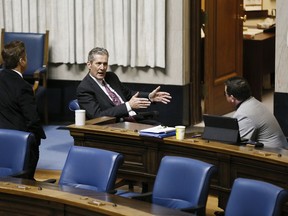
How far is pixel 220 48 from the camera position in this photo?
1028cm

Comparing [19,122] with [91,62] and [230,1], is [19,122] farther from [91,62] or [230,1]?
[230,1]

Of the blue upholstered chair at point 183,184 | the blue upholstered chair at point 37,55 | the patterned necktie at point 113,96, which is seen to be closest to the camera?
the blue upholstered chair at point 183,184

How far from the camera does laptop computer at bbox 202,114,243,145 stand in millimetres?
5910

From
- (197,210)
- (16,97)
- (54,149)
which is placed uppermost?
(16,97)

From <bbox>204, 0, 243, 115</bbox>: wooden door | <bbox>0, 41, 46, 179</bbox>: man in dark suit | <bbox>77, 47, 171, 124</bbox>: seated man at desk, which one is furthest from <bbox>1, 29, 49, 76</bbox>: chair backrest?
<bbox>0, 41, 46, 179</bbox>: man in dark suit

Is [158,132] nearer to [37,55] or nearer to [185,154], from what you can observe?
[185,154]

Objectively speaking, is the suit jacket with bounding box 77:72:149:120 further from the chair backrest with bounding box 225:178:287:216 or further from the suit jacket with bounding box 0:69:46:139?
the chair backrest with bounding box 225:178:287:216

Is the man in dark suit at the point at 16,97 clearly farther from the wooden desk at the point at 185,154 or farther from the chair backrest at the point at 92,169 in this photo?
the chair backrest at the point at 92,169

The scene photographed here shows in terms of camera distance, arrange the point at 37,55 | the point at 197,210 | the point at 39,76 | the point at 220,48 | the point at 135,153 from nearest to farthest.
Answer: the point at 197,210, the point at 135,153, the point at 39,76, the point at 37,55, the point at 220,48

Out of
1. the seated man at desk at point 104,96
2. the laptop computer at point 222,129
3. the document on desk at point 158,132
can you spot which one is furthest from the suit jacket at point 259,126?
the seated man at desk at point 104,96

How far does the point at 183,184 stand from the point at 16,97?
207cm

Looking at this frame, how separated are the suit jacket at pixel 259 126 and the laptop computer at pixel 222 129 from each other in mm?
305

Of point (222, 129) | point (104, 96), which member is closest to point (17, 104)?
point (104, 96)

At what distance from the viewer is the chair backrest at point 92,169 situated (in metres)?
5.32
